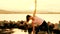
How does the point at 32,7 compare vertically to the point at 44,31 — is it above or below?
above

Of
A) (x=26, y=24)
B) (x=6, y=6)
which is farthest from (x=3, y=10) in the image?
(x=26, y=24)

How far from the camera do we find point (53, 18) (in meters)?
0.69

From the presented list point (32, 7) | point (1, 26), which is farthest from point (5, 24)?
point (32, 7)

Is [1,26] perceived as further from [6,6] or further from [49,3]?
[49,3]

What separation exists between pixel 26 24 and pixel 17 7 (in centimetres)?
9

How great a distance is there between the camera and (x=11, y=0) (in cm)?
68

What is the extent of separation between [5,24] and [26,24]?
0.10 meters

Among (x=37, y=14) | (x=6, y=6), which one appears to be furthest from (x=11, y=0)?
(x=37, y=14)

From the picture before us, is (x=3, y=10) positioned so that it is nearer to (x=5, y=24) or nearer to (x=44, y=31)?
(x=5, y=24)

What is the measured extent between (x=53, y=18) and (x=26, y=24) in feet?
0.43

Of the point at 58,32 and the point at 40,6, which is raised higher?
the point at 40,6

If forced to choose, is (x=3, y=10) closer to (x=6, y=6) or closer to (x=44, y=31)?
(x=6, y=6)

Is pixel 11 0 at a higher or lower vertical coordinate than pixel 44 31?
higher

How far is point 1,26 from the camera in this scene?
0.67m
